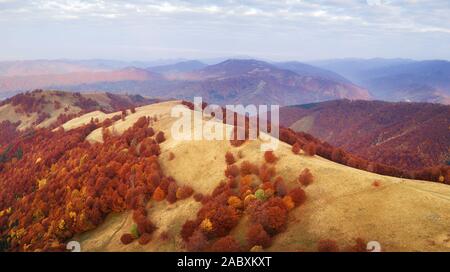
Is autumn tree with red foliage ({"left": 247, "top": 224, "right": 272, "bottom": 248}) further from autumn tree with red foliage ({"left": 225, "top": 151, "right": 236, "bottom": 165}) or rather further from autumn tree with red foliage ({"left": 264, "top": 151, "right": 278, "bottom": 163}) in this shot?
autumn tree with red foliage ({"left": 225, "top": 151, "right": 236, "bottom": 165})

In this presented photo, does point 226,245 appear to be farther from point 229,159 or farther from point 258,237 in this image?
point 229,159

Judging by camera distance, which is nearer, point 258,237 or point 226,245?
point 258,237

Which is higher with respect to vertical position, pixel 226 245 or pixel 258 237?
pixel 258 237

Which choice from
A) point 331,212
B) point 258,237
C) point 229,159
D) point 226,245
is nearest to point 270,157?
point 229,159

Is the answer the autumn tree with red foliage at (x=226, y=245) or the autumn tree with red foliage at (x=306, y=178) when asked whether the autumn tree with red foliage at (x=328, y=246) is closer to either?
the autumn tree with red foliage at (x=226, y=245)

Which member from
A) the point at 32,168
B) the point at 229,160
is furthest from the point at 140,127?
the point at 229,160

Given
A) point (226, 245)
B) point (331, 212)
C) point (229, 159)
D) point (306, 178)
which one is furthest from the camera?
point (229, 159)

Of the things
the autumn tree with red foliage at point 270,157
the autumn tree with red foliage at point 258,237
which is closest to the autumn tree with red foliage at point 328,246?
the autumn tree with red foliage at point 258,237

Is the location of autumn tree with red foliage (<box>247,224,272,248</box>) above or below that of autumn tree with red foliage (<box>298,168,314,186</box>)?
below

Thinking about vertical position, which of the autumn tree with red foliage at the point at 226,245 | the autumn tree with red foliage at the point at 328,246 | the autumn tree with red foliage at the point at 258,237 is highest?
the autumn tree with red foliage at the point at 328,246

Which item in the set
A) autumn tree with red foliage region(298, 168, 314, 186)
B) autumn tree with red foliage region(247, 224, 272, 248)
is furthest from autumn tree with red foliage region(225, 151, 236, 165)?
autumn tree with red foliage region(247, 224, 272, 248)

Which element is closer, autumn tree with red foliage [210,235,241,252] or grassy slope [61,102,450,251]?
grassy slope [61,102,450,251]

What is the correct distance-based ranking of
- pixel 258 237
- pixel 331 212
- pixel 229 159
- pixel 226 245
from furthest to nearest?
pixel 229 159, pixel 226 245, pixel 331 212, pixel 258 237
